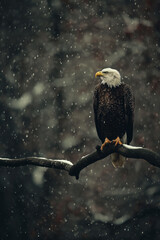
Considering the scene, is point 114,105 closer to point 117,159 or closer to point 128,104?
point 128,104

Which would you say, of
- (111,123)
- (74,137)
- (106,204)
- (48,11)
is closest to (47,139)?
(74,137)

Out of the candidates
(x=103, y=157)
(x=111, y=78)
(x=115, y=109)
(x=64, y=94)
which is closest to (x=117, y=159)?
(x=115, y=109)

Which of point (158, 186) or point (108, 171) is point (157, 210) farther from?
point (108, 171)

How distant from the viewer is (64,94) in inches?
129

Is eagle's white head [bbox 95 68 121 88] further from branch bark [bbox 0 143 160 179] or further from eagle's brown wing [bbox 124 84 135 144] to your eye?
branch bark [bbox 0 143 160 179]

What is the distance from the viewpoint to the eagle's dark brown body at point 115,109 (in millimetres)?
1959

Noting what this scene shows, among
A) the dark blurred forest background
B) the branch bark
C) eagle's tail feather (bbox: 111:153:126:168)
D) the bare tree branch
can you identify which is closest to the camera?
the branch bark

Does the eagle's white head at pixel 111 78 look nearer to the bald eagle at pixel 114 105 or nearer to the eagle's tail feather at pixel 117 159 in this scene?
the bald eagle at pixel 114 105

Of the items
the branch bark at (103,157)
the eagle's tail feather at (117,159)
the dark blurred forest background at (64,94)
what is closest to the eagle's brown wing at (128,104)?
the eagle's tail feather at (117,159)

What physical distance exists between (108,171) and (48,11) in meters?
1.31

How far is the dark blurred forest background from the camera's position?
10.7ft

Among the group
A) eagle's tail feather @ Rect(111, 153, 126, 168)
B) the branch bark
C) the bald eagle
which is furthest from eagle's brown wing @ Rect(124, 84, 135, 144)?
the branch bark

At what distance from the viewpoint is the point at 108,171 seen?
131 inches

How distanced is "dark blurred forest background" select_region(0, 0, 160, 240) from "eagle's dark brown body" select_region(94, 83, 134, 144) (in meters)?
1.24
